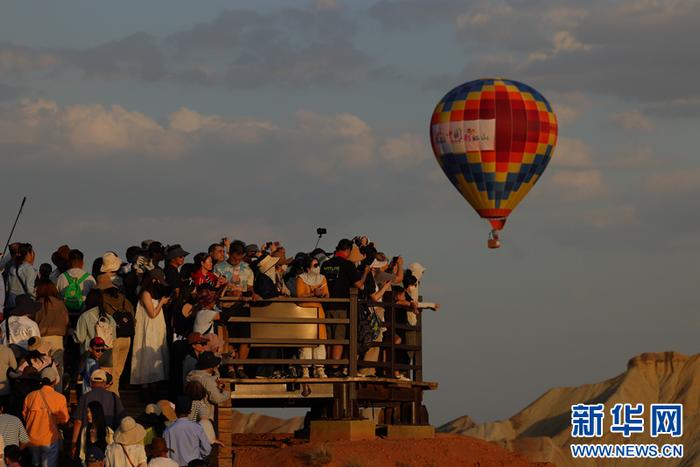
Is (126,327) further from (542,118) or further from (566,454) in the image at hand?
(566,454)

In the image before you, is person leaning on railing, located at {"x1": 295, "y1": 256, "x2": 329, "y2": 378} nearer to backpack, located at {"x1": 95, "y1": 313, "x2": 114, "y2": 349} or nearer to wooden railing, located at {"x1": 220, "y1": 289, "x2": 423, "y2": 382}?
wooden railing, located at {"x1": 220, "y1": 289, "x2": 423, "y2": 382}

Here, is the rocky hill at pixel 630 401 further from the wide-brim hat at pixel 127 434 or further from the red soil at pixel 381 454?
the wide-brim hat at pixel 127 434

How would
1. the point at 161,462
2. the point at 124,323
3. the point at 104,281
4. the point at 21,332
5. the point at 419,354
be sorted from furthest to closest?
the point at 419,354 < the point at 104,281 < the point at 124,323 < the point at 21,332 < the point at 161,462

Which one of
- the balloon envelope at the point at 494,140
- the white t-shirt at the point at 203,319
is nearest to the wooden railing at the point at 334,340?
the white t-shirt at the point at 203,319

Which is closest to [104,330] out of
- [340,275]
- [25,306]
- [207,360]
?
[25,306]

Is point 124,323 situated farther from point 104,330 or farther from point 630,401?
point 630,401

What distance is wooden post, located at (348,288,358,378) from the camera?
Result: 2698 cm

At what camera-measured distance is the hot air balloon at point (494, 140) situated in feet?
150

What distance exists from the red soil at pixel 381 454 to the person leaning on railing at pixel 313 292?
47.7 inches

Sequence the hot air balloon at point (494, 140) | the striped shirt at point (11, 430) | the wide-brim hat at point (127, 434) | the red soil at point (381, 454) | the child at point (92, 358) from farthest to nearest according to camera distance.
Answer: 1. the hot air balloon at point (494, 140)
2. the red soil at point (381, 454)
3. the child at point (92, 358)
4. the striped shirt at point (11, 430)
5. the wide-brim hat at point (127, 434)

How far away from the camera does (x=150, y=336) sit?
2295 centimetres

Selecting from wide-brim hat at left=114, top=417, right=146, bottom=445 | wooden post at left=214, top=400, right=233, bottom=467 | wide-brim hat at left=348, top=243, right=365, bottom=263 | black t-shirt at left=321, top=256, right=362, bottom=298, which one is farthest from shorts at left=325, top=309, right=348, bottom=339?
wide-brim hat at left=114, top=417, right=146, bottom=445

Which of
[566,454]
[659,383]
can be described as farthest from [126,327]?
[659,383]

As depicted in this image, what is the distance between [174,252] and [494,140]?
22917 millimetres
